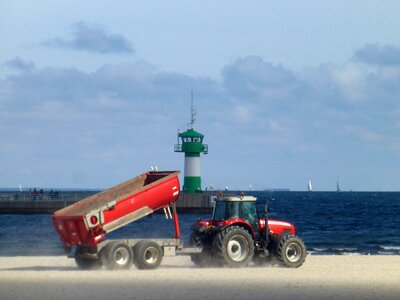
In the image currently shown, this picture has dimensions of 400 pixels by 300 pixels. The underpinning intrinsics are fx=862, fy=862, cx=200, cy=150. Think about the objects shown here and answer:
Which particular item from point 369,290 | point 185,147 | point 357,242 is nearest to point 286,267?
point 369,290

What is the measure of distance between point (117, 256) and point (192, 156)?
5875cm

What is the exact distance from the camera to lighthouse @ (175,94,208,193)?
278ft

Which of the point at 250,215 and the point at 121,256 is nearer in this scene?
the point at 121,256

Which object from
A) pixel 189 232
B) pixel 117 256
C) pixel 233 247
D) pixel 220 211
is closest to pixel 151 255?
pixel 117 256

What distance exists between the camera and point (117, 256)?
26016mm

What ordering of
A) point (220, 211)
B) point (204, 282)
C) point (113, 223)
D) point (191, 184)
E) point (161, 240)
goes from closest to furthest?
point (204, 282) < point (113, 223) < point (161, 240) < point (220, 211) < point (191, 184)

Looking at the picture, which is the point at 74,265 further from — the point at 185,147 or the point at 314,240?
the point at 185,147

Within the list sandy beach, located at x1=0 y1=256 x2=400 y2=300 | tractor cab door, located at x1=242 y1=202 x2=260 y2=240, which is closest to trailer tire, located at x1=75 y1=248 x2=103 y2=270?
sandy beach, located at x1=0 y1=256 x2=400 y2=300

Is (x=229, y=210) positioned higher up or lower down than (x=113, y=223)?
higher up

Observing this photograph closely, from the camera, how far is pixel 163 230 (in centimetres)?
7450

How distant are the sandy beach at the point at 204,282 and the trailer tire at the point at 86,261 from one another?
25 cm

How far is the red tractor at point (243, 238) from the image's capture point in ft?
87.4

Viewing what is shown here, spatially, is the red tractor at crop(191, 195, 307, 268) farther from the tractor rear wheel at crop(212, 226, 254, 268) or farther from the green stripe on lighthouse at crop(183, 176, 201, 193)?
the green stripe on lighthouse at crop(183, 176, 201, 193)

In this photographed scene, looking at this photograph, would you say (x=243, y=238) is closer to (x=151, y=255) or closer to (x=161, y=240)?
(x=161, y=240)
